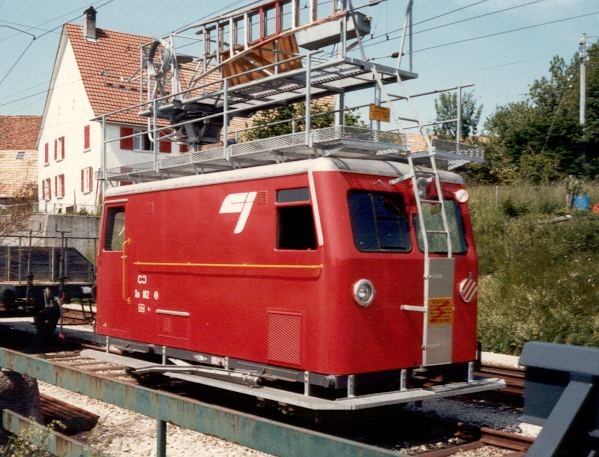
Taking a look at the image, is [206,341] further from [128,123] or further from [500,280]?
[128,123]

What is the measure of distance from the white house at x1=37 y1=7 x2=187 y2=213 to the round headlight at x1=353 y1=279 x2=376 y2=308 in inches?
1169

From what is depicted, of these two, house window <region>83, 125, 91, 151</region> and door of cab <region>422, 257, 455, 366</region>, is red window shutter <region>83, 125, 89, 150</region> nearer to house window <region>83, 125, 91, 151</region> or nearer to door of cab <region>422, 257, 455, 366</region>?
house window <region>83, 125, 91, 151</region>

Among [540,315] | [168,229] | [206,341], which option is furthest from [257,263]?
[540,315]

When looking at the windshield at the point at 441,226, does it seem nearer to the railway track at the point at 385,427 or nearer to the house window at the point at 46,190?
the railway track at the point at 385,427

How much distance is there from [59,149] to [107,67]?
6.04 metres

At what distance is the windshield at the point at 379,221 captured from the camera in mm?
7676

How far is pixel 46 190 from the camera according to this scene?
4556cm

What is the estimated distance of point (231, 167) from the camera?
9.19 m

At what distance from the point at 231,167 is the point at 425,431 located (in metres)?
3.71

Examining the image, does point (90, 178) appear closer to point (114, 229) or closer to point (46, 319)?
point (46, 319)

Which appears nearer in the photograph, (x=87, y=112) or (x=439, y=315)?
(x=439, y=315)

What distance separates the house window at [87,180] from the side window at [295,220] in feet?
105

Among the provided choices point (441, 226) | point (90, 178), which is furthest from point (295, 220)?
point (90, 178)

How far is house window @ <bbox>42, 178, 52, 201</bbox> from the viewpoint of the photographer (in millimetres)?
45062
